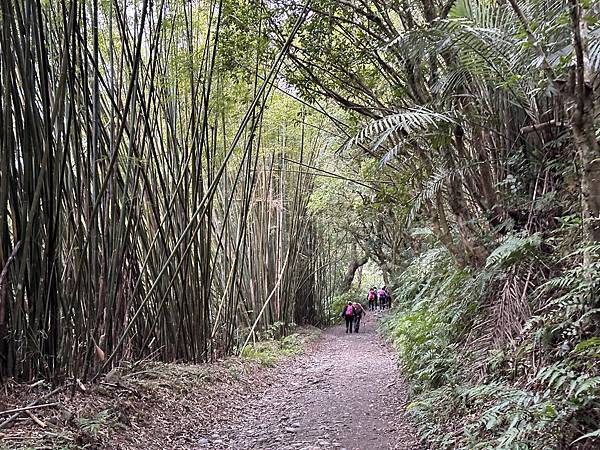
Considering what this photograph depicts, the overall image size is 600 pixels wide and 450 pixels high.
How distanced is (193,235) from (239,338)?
118 inches

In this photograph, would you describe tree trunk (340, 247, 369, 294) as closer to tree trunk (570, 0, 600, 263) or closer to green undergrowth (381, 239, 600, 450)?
green undergrowth (381, 239, 600, 450)

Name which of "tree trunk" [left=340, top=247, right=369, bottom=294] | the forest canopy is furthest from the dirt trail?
"tree trunk" [left=340, top=247, right=369, bottom=294]

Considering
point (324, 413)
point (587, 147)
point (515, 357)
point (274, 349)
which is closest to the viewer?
point (587, 147)

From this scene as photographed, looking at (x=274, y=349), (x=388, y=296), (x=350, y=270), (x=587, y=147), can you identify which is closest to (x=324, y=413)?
(x=587, y=147)

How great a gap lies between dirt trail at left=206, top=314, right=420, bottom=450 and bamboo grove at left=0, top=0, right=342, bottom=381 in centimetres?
88

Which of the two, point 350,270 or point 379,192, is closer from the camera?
point 379,192

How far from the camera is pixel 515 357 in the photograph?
236cm

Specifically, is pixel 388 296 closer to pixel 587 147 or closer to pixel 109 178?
pixel 109 178

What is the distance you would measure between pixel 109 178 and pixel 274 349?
453 cm

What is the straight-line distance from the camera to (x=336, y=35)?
4.51 m

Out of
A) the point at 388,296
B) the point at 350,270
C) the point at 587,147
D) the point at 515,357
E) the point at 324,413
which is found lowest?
the point at 388,296

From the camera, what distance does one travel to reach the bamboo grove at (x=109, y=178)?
8.20 feet

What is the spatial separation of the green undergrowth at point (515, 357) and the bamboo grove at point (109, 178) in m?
1.93

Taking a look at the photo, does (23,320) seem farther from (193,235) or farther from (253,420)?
(253,420)
